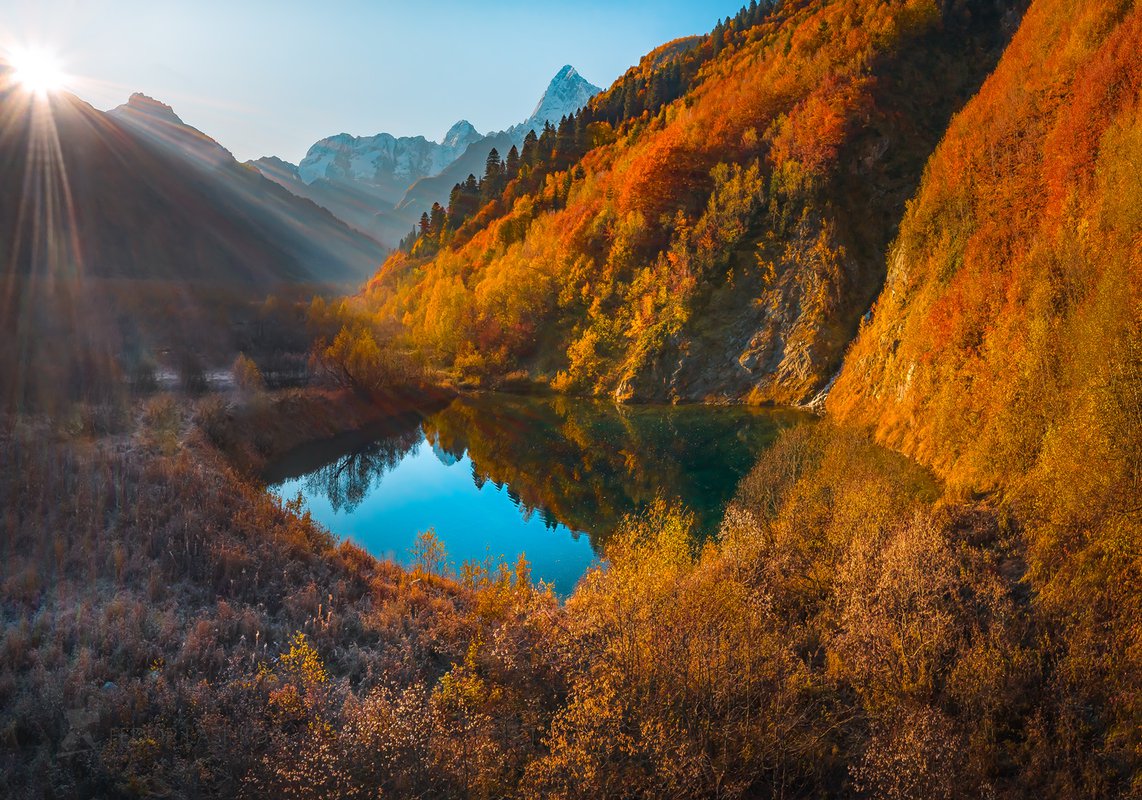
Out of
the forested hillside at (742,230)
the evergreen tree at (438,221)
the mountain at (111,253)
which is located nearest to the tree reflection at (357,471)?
the mountain at (111,253)

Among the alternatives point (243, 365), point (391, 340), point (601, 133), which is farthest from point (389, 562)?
point (601, 133)

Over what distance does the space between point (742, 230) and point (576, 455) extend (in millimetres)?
27166

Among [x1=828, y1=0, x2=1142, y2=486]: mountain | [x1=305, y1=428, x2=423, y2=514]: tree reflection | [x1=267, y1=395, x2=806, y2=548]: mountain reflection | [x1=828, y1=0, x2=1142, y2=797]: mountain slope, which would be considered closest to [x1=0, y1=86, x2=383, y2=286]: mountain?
[x1=305, y1=428, x2=423, y2=514]: tree reflection

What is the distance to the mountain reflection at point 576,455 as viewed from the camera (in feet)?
80.4

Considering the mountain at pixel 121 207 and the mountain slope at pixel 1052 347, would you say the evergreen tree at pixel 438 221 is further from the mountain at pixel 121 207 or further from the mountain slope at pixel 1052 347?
the mountain slope at pixel 1052 347

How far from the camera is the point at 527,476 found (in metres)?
29.4

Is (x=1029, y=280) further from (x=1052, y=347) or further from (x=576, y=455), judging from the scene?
(x=576, y=455)

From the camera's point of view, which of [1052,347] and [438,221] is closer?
[1052,347]

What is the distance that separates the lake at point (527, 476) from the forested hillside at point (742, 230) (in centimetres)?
681

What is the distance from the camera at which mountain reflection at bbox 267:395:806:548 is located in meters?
24.5

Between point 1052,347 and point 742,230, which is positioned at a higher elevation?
point 742,230

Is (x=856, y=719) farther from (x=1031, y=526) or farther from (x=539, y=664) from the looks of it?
(x=1031, y=526)

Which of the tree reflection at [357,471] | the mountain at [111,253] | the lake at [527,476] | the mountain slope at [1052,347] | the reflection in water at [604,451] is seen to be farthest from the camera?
the mountain at [111,253]

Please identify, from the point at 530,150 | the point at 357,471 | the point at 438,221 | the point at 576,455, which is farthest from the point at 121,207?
the point at 576,455
